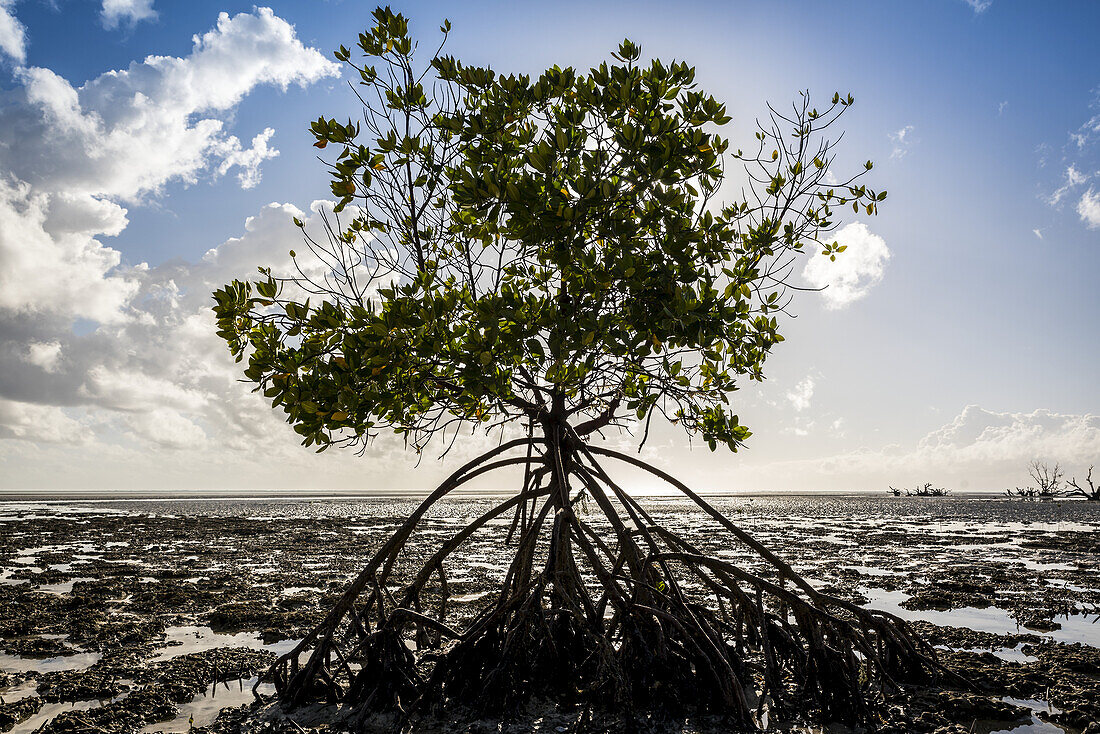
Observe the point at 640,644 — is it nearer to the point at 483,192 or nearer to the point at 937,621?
the point at 483,192

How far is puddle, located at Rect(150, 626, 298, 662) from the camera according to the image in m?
7.91

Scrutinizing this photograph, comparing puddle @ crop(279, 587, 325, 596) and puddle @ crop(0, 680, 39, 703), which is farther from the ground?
puddle @ crop(0, 680, 39, 703)

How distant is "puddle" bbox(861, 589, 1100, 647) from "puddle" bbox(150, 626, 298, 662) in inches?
327

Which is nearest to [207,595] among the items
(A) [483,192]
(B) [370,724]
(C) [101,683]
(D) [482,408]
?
(C) [101,683]

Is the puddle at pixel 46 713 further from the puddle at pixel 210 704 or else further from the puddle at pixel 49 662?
the puddle at pixel 49 662

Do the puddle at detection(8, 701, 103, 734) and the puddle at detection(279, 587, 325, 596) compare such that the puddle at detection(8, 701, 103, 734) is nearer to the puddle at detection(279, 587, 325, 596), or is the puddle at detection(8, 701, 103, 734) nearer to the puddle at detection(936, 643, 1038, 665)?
the puddle at detection(279, 587, 325, 596)

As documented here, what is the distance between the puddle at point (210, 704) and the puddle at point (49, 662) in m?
1.82

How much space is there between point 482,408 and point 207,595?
7731mm

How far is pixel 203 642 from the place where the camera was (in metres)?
8.35

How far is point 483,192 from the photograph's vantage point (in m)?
5.55

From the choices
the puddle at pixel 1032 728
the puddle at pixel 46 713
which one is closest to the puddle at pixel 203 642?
the puddle at pixel 46 713

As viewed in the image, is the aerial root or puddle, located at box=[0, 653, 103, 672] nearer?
the aerial root

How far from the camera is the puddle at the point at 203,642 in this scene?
791 cm

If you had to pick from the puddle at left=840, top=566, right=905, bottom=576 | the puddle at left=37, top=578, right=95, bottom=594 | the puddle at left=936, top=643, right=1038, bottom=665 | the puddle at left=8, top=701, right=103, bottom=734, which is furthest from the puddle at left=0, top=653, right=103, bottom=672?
the puddle at left=840, top=566, right=905, bottom=576
